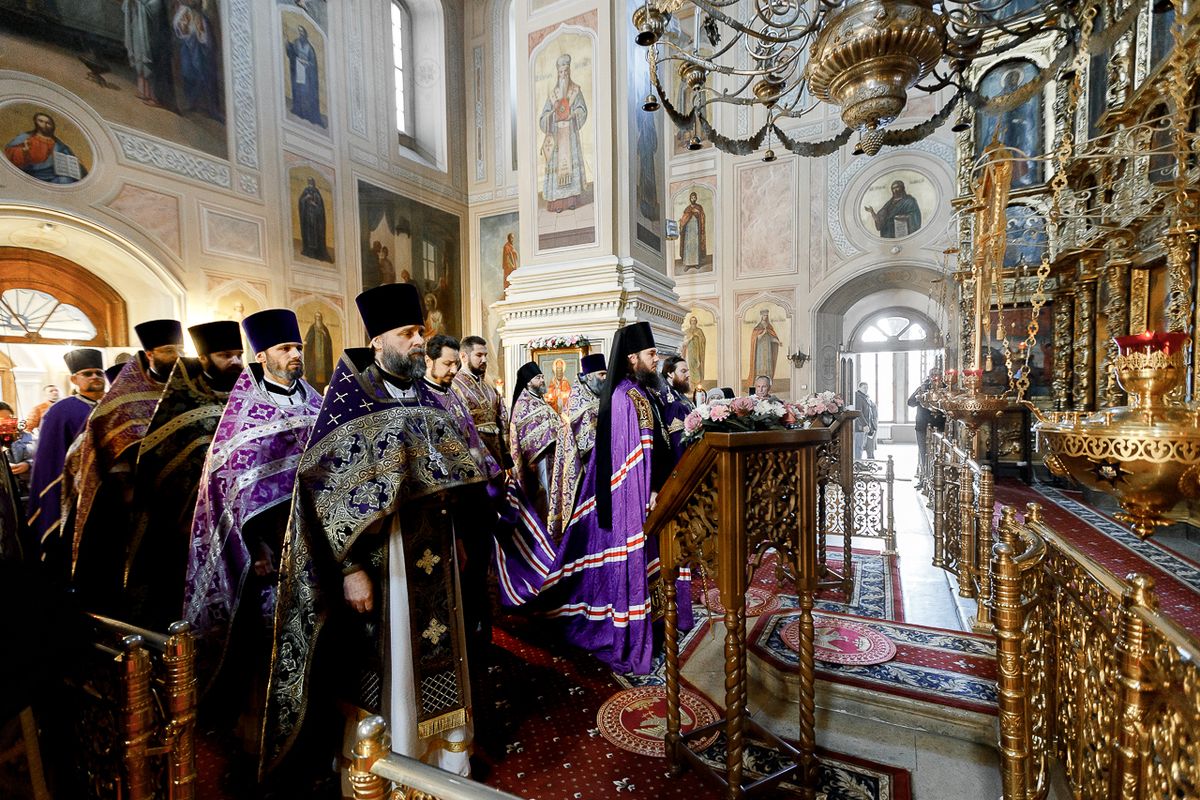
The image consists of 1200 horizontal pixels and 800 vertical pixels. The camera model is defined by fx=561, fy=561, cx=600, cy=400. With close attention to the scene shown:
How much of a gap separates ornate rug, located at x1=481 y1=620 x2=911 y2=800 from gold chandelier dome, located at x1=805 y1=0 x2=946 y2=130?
11.0ft

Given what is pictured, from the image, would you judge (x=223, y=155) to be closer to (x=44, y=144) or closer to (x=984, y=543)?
(x=44, y=144)

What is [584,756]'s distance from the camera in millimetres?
2529

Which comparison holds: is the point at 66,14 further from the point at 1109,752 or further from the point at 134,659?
Result: the point at 1109,752

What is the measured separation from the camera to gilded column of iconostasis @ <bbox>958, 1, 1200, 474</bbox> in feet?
16.5

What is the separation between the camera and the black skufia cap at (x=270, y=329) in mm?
2701

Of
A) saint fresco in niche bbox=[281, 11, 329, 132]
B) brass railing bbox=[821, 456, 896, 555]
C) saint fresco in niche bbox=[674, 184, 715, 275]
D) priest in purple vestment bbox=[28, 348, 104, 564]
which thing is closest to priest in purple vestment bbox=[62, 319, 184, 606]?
priest in purple vestment bbox=[28, 348, 104, 564]

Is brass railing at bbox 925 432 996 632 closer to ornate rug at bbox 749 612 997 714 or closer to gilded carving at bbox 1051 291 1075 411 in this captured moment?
ornate rug at bbox 749 612 997 714

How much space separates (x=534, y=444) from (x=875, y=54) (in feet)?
11.3

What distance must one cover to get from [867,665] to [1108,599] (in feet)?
6.35

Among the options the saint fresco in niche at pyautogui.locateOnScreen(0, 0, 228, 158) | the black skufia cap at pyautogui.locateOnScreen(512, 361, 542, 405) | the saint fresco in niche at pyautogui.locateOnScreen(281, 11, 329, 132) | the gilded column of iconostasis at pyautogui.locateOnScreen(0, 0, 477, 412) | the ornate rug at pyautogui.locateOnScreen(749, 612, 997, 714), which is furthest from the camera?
the saint fresco in niche at pyautogui.locateOnScreen(281, 11, 329, 132)

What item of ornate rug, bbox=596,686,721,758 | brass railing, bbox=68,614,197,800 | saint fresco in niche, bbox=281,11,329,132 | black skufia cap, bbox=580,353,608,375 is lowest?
ornate rug, bbox=596,686,721,758

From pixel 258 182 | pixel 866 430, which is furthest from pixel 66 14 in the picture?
pixel 866 430

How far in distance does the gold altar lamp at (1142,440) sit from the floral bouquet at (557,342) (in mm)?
4921

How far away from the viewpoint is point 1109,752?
148cm
